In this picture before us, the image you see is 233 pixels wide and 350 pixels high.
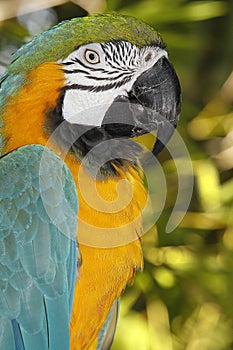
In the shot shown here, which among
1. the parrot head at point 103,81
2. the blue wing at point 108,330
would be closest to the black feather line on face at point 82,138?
the parrot head at point 103,81

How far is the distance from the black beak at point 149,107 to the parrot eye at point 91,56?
0.31 ft

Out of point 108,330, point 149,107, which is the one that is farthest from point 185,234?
point 149,107

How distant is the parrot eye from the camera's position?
1.46m

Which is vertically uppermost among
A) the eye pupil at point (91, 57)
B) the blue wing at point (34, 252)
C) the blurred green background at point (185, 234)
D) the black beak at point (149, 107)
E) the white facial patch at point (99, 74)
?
the eye pupil at point (91, 57)

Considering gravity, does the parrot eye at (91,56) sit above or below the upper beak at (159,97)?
above

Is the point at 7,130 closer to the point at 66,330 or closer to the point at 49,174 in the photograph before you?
the point at 49,174

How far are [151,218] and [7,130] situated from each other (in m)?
0.69

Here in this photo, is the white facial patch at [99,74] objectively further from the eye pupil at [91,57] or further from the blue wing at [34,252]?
the blue wing at [34,252]

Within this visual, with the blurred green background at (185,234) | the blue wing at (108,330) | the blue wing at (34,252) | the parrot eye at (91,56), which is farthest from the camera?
the blurred green background at (185,234)

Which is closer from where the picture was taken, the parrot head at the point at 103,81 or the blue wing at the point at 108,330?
the parrot head at the point at 103,81

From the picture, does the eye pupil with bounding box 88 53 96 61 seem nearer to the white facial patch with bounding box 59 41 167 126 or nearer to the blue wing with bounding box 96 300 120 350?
the white facial patch with bounding box 59 41 167 126

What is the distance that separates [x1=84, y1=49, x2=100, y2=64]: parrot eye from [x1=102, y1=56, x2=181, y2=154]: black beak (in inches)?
3.7

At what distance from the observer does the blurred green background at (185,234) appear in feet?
7.41

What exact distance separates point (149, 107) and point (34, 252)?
0.38 m
